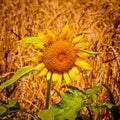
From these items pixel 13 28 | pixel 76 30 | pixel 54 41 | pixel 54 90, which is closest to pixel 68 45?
pixel 54 41

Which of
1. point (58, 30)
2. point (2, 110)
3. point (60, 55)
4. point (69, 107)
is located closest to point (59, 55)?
point (60, 55)

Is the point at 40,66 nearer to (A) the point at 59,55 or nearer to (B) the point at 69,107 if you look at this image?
(A) the point at 59,55

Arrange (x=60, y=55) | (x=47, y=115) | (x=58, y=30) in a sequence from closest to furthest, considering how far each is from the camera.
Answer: (x=47, y=115) < (x=60, y=55) < (x=58, y=30)

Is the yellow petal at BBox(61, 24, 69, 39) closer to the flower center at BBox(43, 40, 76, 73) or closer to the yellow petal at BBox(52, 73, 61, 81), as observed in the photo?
the flower center at BBox(43, 40, 76, 73)

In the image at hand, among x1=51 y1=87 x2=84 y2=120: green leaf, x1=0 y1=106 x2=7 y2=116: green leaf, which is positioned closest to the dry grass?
x1=0 y1=106 x2=7 y2=116: green leaf

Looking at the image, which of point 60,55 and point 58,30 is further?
point 58,30

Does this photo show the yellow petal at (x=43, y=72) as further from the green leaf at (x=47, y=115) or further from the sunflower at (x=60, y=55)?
the green leaf at (x=47, y=115)

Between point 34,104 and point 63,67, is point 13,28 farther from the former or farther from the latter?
point 63,67
